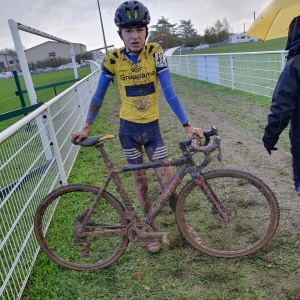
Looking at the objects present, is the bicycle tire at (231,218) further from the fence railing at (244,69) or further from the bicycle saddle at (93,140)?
the fence railing at (244,69)

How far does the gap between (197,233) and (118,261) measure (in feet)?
2.50

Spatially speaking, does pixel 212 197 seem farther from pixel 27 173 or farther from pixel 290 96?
pixel 27 173

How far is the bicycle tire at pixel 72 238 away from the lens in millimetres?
2609

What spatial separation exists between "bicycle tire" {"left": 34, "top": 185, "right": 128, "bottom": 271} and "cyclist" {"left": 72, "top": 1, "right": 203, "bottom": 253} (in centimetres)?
38

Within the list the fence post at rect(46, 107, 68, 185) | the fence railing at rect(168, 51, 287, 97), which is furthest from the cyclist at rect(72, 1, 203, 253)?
the fence railing at rect(168, 51, 287, 97)

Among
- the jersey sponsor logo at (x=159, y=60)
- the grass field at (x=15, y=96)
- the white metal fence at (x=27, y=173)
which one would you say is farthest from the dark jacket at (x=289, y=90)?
the grass field at (x=15, y=96)

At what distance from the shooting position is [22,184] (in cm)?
279

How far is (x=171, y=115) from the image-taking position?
8305mm

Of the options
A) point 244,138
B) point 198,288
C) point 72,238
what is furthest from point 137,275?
point 244,138

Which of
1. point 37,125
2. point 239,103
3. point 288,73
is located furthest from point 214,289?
point 239,103

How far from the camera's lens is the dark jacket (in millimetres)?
2018

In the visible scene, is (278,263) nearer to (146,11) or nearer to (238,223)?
(238,223)

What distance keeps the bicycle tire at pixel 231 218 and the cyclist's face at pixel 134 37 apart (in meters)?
1.13

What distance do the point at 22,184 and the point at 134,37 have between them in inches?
62.5
